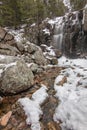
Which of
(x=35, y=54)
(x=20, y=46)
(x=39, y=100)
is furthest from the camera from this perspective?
(x=20, y=46)

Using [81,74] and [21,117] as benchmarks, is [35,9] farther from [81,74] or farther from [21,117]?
[21,117]

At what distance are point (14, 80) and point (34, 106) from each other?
5.23ft

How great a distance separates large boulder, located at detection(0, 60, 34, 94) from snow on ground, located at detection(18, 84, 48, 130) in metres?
0.61

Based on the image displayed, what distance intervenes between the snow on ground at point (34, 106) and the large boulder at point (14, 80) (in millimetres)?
614

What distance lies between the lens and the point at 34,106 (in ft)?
19.8

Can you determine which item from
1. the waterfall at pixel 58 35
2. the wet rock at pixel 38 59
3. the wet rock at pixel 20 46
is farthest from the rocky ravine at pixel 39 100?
the waterfall at pixel 58 35

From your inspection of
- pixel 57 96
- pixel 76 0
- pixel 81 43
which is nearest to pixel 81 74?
pixel 57 96

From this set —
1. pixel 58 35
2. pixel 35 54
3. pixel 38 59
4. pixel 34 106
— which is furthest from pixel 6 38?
pixel 34 106

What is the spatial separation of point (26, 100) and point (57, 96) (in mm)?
1214

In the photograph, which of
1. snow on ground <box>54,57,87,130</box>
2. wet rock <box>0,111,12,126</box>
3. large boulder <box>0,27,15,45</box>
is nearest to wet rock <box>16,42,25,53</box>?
large boulder <box>0,27,15,45</box>

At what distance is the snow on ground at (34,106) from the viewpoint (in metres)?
5.17

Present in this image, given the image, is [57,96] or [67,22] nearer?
[57,96]

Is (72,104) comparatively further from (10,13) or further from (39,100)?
(10,13)

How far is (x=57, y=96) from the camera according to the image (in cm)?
689
